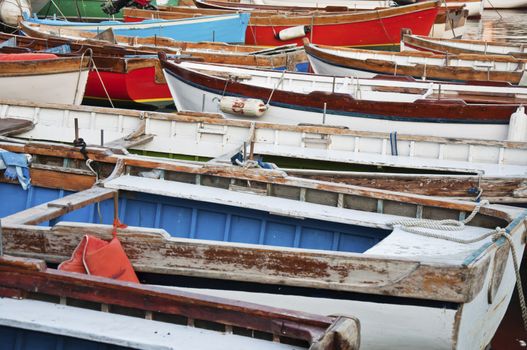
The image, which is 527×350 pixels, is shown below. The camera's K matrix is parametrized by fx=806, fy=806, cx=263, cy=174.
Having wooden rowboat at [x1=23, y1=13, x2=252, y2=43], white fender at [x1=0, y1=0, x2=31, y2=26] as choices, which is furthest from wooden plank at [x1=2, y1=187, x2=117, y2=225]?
white fender at [x1=0, y1=0, x2=31, y2=26]

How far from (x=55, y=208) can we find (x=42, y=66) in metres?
6.47

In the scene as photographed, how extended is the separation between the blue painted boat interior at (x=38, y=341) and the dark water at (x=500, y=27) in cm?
2838

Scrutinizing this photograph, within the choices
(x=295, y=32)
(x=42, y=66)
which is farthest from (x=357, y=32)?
(x=42, y=66)

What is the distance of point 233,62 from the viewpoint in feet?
49.2

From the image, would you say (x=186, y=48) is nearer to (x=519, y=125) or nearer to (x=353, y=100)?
(x=353, y=100)

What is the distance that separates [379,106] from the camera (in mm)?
10633

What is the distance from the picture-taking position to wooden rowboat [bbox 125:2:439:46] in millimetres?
21562

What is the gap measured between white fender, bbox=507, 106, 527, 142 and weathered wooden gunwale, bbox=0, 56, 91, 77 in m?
6.45

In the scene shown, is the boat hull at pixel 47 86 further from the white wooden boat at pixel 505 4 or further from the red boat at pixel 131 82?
the white wooden boat at pixel 505 4

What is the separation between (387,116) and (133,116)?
11.1 feet

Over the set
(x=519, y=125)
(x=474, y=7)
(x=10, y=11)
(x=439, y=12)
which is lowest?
(x=519, y=125)

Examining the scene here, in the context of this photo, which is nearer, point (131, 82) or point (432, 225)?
point (432, 225)

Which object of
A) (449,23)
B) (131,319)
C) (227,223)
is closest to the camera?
(131,319)

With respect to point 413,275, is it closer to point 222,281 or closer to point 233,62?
point 222,281
